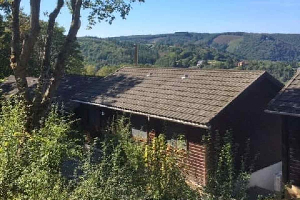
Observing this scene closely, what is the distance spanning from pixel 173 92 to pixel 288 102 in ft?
17.8

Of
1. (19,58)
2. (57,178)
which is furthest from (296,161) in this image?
(19,58)

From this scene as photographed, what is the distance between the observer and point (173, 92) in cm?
1502

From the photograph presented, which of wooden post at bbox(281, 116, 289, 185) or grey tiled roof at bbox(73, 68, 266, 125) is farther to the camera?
grey tiled roof at bbox(73, 68, 266, 125)

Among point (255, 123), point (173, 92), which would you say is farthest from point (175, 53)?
point (255, 123)

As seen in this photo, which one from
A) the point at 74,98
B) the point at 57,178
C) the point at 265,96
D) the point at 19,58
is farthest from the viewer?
the point at 74,98

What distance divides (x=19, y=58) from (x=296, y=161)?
9.39 metres

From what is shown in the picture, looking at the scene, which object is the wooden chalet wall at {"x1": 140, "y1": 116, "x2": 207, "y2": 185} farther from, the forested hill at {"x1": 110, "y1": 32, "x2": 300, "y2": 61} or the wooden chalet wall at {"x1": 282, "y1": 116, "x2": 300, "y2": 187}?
the forested hill at {"x1": 110, "y1": 32, "x2": 300, "y2": 61}

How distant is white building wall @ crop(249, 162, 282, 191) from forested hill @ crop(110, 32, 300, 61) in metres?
122

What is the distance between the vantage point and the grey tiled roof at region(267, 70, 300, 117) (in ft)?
33.6

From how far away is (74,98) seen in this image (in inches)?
730

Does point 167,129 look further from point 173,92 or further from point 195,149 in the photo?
point 173,92

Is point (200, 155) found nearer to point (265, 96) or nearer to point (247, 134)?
point (247, 134)

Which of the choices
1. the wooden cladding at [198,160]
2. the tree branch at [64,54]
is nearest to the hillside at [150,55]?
the wooden cladding at [198,160]

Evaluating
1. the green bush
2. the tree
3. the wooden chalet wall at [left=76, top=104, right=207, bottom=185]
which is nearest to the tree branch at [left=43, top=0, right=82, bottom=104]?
the tree
